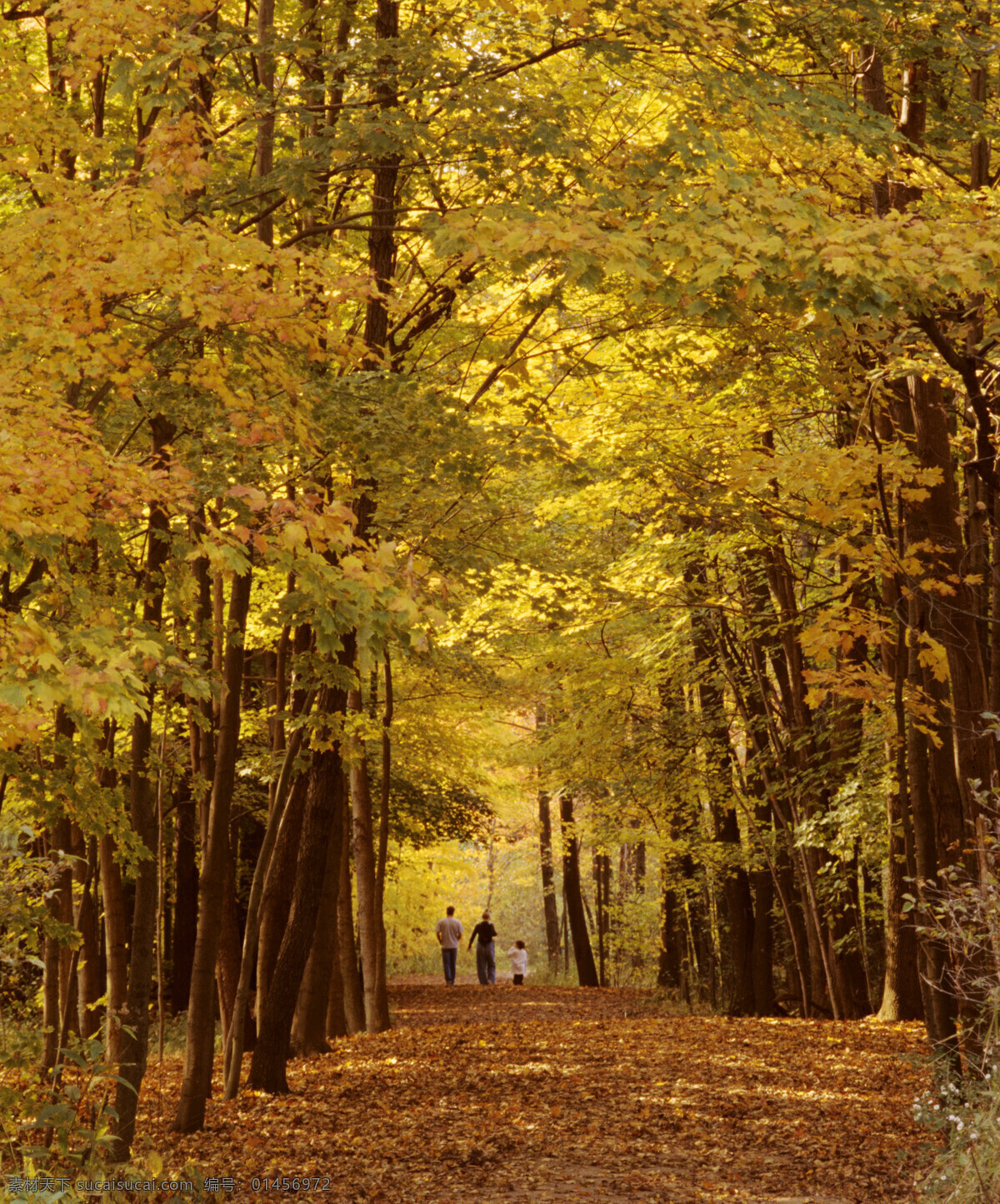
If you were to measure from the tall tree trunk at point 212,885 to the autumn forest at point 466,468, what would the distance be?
0.13 feet

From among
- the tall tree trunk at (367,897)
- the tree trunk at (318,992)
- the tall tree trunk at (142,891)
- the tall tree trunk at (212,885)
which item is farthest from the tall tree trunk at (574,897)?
the tall tree trunk at (142,891)

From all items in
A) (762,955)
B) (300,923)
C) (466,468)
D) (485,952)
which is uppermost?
(466,468)

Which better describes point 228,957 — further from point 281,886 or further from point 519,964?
point 519,964

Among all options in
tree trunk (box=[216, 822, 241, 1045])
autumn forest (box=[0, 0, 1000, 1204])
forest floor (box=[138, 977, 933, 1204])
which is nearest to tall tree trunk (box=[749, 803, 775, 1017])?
autumn forest (box=[0, 0, 1000, 1204])

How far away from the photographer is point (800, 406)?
12016mm

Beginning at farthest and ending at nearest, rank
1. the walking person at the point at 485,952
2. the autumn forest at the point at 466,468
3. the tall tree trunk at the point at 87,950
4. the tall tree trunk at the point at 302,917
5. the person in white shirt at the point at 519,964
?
the person in white shirt at the point at 519,964
the walking person at the point at 485,952
the tall tree trunk at the point at 87,950
the tall tree trunk at the point at 302,917
the autumn forest at the point at 466,468

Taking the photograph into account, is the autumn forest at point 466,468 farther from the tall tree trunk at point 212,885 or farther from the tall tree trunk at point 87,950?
the tall tree trunk at point 87,950

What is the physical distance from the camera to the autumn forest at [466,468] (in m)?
5.17

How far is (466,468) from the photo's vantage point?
28.2ft

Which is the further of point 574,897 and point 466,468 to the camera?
point 574,897

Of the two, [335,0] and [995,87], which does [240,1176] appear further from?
[995,87]

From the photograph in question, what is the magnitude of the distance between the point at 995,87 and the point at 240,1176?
380 inches

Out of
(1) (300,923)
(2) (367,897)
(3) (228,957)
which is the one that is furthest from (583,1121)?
(3) (228,957)

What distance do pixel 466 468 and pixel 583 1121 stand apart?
16.0 ft
